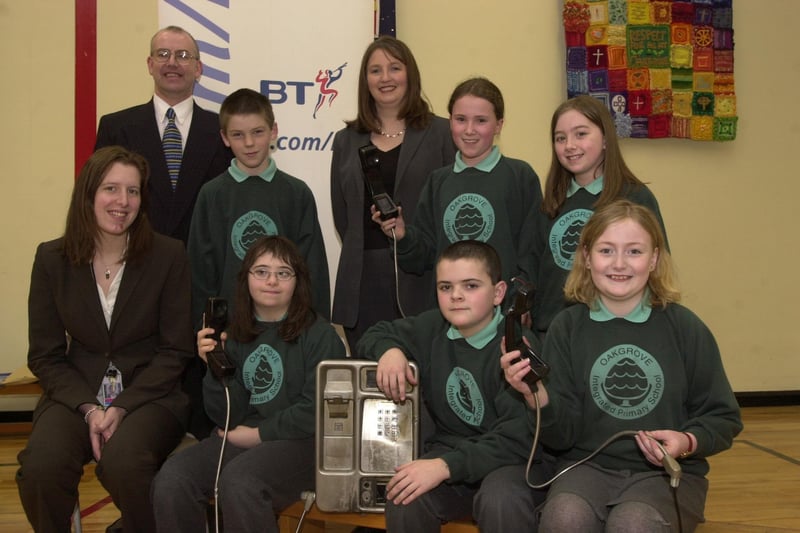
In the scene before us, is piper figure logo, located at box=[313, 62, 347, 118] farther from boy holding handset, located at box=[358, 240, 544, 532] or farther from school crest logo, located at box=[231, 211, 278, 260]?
boy holding handset, located at box=[358, 240, 544, 532]

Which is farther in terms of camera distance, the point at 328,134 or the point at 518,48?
the point at 518,48

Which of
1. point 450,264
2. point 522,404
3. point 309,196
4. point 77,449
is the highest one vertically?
point 309,196

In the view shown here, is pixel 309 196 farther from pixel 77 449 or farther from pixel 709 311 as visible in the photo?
pixel 709 311

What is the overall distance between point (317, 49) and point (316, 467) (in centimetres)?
239

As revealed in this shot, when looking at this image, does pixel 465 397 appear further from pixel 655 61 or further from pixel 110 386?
pixel 655 61

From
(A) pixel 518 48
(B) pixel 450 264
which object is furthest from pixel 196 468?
(A) pixel 518 48

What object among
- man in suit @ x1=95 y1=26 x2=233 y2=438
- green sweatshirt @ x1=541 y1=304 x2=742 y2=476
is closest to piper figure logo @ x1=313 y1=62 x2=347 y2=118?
man in suit @ x1=95 y1=26 x2=233 y2=438

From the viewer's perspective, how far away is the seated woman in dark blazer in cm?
247

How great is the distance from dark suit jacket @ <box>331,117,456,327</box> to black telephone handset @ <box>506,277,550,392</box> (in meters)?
0.99

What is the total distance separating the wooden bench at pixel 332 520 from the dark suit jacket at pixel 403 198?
2.68ft

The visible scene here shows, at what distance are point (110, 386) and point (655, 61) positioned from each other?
3.61 metres

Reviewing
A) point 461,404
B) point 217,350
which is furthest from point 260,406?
point 461,404

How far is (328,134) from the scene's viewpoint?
3.97m

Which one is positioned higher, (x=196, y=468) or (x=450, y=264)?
(x=450, y=264)
